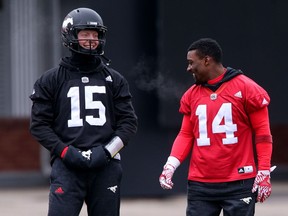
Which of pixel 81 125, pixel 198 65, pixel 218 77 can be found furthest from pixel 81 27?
pixel 218 77

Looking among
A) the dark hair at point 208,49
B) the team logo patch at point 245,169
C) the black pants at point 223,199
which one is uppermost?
the dark hair at point 208,49

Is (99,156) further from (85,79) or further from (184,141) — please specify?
(184,141)

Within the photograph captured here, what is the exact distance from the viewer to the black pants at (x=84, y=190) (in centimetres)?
580

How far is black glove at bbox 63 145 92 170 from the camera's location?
227 inches

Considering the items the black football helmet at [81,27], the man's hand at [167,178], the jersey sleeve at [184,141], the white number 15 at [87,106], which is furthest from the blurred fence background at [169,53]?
the white number 15 at [87,106]

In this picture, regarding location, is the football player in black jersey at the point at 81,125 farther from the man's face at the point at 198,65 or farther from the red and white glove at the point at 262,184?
the red and white glove at the point at 262,184

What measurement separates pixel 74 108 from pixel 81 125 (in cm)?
12

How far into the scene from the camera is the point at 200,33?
10.5m

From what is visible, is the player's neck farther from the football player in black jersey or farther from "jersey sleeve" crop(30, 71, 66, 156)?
"jersey sleeve" crop(30, 71, 66, 156)

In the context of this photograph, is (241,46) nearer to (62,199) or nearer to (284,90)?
(284,90)

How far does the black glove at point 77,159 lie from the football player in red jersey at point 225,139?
0.58 meters

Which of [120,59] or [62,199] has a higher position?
[120,59]

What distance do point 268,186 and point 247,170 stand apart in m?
0.19

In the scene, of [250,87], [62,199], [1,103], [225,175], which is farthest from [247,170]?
[1,103]
